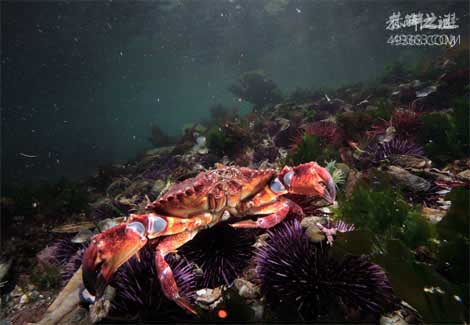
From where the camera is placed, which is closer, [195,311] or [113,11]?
[195,311]

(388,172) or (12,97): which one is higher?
(12,97)

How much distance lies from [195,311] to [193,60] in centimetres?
4413

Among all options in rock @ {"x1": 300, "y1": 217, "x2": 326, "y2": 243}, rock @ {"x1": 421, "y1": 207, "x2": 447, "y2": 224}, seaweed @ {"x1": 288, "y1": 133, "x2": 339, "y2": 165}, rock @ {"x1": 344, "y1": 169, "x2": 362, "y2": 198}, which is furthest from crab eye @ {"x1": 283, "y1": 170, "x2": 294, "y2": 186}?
seaweed @ {"x1": 288, "y1": 133, "x2": 339, "y2": 165}

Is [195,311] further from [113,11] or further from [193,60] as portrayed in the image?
[193,60]

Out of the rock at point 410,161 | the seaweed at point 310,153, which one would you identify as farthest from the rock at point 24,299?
the rock at point 410,161

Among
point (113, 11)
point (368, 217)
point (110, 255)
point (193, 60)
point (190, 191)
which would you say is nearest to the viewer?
point (110, 255)

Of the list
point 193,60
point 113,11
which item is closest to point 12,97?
point 193,60

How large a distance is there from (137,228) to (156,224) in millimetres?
190

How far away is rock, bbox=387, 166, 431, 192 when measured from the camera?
3.64 metres

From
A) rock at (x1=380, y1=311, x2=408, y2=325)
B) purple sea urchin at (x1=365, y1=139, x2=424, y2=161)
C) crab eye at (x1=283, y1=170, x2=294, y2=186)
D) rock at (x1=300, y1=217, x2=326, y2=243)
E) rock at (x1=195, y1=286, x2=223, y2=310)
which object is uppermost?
crab eye at (x1=283, y1=170, x2=294, y2=186)

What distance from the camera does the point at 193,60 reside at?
136 ft

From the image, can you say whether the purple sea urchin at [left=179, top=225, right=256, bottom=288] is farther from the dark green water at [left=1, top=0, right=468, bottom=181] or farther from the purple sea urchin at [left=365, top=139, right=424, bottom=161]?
the dark green water at [left=1, top=0, right=468, bottom=181]

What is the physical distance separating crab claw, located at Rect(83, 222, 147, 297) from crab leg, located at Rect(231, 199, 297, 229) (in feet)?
3.52

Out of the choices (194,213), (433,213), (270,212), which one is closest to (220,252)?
(194,213)
